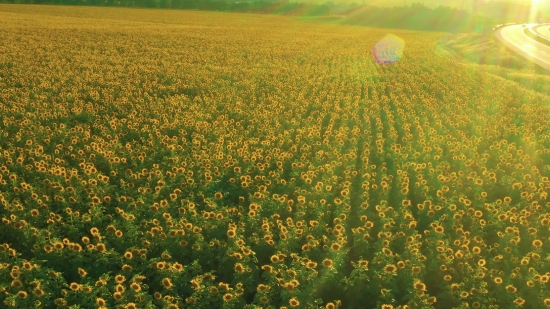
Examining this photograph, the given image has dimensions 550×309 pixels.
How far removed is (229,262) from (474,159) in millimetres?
7034

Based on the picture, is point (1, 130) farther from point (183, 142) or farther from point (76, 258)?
point (76, 258)

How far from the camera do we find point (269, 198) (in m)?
8.59

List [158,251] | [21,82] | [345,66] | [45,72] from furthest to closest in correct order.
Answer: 1. [345,66]
2. [45,72]
3. [21,82]
4. [158,251]

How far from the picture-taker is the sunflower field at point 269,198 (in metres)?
6.34

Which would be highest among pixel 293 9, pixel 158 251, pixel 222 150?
pixel 293 9

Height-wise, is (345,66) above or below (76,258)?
above

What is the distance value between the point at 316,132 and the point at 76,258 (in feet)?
25.5

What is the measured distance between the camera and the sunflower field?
6.34 m

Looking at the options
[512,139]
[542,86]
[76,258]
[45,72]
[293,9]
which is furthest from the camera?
[293,9]

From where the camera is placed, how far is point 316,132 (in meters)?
12.9

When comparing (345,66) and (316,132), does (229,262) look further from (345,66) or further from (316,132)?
(345,66)

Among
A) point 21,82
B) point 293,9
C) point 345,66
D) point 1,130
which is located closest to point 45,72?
point 21,82

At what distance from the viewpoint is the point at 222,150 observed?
11062 millimetres

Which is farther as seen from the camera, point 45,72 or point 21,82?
point 45,72
